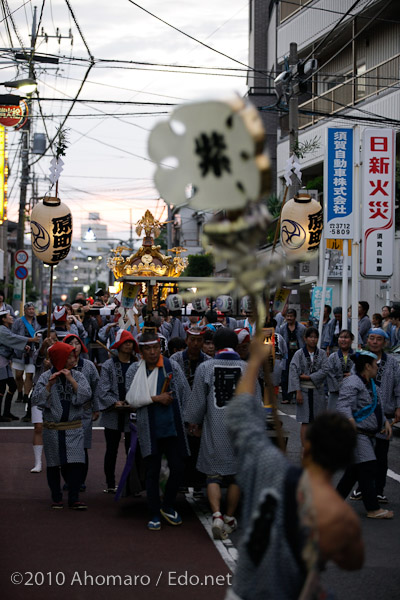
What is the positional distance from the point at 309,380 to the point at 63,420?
3.60m

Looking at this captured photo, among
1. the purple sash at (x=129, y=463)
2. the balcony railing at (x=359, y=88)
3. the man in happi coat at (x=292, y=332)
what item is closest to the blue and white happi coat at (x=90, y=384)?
the purple sash at (x=129, y=463)

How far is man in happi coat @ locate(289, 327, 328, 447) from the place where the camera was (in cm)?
1113

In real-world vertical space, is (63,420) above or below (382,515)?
above

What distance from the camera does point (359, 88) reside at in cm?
2800

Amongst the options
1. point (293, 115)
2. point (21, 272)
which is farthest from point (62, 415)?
point (21, 272)

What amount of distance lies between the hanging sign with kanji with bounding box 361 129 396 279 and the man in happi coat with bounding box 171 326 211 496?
7.80 meters

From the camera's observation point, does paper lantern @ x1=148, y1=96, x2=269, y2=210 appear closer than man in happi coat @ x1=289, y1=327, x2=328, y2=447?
Yes

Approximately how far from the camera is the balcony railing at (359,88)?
83.9ft

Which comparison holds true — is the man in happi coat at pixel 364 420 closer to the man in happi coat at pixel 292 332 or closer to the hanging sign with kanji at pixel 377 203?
the hanging sign with kanji at pixel 377 203

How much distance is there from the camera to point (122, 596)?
20.4 feet

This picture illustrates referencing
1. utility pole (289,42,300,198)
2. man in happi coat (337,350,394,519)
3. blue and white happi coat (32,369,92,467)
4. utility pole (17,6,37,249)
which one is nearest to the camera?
man in happi coat (337,350,394,519)

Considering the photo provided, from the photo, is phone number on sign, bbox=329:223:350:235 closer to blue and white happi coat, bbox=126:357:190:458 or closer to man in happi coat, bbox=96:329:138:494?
man in happi coat, bbox=96:329:138:494

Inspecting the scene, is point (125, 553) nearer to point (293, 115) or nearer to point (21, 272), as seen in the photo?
point (293, 115)

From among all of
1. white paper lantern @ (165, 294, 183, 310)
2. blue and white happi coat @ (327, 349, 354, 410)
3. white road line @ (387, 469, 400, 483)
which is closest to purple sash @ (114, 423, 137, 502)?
blue and white happi coat @ (327, 349, 354, 410)
